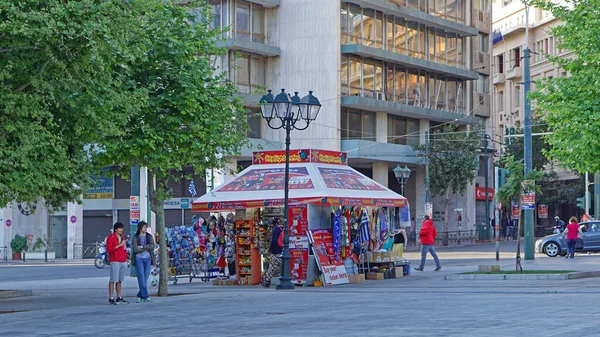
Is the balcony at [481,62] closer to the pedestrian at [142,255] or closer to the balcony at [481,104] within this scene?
the balcony at [481,104]

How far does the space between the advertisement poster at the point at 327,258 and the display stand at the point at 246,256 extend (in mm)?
2058

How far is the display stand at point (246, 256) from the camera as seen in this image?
2975 centimetres

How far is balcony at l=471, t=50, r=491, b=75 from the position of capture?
244ft

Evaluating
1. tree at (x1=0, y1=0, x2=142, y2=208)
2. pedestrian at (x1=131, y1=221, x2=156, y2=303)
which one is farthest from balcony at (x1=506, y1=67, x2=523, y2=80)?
pedestrian at (x1=131, y1=221, x2=156, y2=303)

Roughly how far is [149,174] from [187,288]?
437cm

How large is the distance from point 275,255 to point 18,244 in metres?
36.5

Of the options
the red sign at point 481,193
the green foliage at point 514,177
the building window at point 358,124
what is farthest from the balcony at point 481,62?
the green foliage at point 514,177

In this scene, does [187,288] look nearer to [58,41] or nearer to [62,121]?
[62,121]

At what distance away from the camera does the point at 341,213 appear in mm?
29812

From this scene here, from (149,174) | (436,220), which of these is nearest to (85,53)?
(149,174)

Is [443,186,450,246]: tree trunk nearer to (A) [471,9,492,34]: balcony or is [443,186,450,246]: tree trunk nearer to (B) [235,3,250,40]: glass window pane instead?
(A) [471,9,492,34]: balcony

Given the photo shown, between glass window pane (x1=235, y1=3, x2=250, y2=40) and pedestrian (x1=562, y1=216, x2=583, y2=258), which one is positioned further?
glass window pane (x1=235, y1=3, x2=250, y2=40)

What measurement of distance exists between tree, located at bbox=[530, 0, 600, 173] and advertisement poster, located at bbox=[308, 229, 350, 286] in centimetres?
1051

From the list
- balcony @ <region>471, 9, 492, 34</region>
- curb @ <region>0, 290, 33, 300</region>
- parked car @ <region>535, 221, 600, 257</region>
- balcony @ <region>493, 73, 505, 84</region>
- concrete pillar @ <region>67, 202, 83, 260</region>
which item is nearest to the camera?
curb @ <region>0, 290, 33, 300</region>
